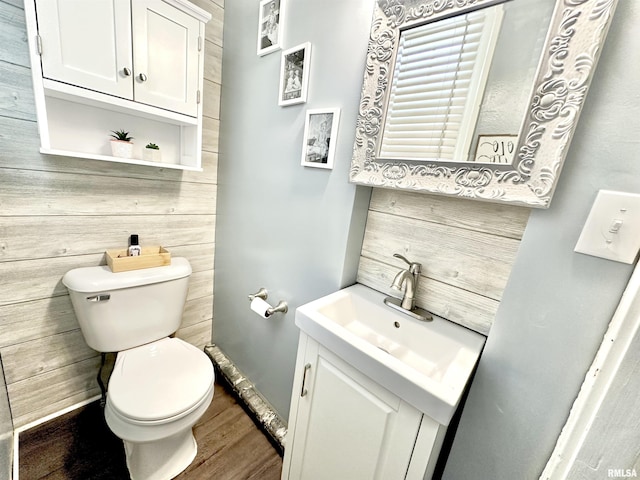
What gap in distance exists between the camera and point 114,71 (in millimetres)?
964

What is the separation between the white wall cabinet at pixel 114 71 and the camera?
0.85 m

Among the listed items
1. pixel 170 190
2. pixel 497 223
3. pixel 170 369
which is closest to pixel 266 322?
pixel 170 369

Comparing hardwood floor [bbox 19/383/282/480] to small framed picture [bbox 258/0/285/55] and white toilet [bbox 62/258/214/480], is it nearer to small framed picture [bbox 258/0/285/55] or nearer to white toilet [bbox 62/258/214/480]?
white toilet [bbox 62/258/214/480]

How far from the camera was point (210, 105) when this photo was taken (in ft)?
4.54

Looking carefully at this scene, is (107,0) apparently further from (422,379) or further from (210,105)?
(422,379)

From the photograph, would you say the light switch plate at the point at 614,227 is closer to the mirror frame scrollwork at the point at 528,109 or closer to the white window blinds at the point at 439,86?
the mirror frame scrollwork at the point at 528,109

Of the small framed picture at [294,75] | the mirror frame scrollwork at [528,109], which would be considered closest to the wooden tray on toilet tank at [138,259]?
the small framed picture at [294,75]

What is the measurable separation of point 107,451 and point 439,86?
1964mm

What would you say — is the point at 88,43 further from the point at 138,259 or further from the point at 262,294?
the point at 262,294

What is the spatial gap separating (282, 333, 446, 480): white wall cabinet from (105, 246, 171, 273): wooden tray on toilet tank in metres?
0.84

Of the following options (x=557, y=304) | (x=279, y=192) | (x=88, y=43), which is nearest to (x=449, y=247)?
(x=557, y=304)

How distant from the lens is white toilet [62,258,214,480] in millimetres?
922

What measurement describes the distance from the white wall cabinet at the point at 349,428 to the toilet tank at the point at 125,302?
76cm

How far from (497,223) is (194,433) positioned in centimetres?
165
